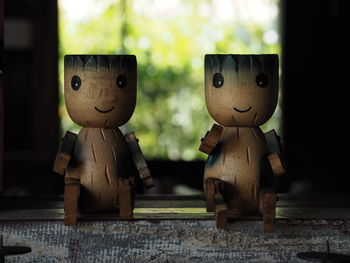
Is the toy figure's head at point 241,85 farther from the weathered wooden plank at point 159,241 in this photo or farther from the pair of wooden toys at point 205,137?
the weathered wooden plank at point 159,241

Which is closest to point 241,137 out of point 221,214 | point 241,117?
point 241,117

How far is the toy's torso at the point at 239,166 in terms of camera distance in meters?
1.24

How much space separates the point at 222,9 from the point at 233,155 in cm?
396

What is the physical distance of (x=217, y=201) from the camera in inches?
46.6

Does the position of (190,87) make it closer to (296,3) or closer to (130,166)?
(296,3)

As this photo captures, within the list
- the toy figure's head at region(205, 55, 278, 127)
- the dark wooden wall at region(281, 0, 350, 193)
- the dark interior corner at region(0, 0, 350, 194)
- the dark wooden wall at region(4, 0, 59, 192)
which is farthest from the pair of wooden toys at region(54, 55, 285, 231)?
the dark wooden wall at region(281, 0, 350, 193)

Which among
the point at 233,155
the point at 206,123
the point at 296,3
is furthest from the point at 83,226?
the point at 296,3

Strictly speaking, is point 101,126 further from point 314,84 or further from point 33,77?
point 314,84

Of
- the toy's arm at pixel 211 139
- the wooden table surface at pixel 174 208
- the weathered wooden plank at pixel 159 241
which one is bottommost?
the weathered wooden plank at pixel 159 241

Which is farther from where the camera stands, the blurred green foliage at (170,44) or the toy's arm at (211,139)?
the blurred green foliage at (170,44)

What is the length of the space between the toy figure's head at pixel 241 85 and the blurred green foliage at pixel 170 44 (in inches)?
149

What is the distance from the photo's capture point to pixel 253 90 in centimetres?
122

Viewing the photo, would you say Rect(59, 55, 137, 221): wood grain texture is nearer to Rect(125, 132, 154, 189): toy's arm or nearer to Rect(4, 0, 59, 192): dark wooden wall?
Rect(125, 132, 154, 189): toy's arm

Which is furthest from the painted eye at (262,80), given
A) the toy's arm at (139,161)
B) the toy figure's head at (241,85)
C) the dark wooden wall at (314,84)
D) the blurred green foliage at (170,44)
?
the dark wooden wall at (314,84)
